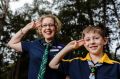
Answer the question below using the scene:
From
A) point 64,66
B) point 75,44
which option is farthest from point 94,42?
point 64,66

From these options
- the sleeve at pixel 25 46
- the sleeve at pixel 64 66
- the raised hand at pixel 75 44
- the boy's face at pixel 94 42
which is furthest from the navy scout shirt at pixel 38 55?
the boy's face at pixel 94 42

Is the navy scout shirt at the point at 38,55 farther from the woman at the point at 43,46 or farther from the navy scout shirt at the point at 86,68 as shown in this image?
the navy scout shirt at the point at 86,68

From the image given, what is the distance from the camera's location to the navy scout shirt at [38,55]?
4.76 meters

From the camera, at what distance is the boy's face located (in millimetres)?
4176

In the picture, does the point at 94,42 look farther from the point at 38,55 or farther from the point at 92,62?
the point at 38,55

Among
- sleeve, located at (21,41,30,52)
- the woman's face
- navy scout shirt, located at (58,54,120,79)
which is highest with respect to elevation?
the woman's face

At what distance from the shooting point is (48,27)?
4867 mm

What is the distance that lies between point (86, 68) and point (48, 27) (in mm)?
983

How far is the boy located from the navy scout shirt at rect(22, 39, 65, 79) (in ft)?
1.40

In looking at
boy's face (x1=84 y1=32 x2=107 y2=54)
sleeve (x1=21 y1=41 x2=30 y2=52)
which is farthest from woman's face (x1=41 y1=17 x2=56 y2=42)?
boy's face (x1=84 y1=32 x2=107 y2=54)

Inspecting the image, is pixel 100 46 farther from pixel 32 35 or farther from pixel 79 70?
pixel 32 35

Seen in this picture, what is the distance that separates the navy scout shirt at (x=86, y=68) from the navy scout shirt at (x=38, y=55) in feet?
1.43

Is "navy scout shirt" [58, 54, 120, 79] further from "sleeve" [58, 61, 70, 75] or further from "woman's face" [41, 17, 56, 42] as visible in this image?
"woman's face" [41, 17, 56, 42]

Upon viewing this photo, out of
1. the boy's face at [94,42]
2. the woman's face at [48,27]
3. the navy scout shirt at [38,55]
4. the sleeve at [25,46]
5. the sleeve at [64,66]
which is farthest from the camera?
the sleeve at [25,46]
